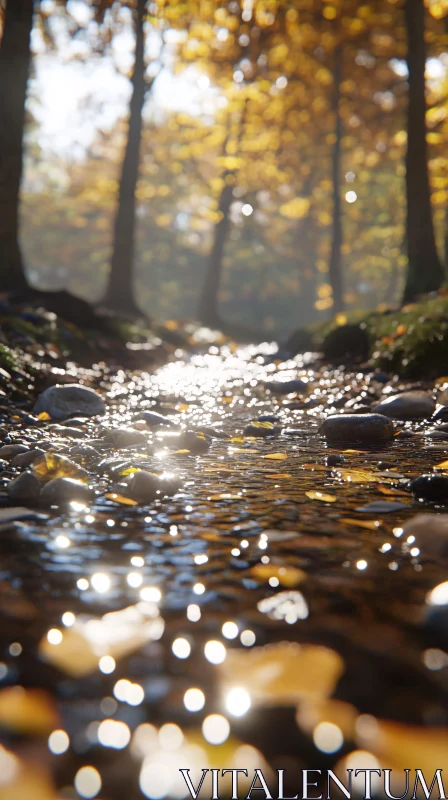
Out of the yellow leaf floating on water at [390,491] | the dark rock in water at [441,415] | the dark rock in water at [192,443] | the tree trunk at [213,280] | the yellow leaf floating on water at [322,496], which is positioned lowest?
the tree trunk at [213,280]

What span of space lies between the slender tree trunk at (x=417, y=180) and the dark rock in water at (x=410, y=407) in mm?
5996

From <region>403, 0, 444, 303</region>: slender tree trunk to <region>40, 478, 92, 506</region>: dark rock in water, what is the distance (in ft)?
28.2

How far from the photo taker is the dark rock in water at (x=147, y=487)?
2.20 metres

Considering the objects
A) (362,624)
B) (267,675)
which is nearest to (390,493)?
(362,624)

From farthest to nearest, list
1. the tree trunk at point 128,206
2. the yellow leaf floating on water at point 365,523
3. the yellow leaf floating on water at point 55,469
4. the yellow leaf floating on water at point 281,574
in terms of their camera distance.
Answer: the tree trunk at point 128,206 → the yellow leaf floating on water at point 55,469 → the yellow leaf floating on water at point 365,523 → the yellow leaf floating on water at point 281,574

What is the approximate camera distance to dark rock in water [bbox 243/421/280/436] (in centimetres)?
370

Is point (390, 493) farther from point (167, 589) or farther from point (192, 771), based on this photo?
point (192, 771)

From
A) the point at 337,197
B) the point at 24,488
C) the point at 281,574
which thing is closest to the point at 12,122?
the point at 24,488

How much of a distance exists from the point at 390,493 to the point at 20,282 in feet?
22.1

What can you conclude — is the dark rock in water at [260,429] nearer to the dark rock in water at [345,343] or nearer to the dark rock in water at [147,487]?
the dark rock in water at [147,487]

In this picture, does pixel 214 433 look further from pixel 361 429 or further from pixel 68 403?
pixel 68 403

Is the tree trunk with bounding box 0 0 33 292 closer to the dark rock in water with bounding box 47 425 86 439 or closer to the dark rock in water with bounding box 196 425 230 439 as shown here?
the dark rock in water with bounding box 47 425 86 439

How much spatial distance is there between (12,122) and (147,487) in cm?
712

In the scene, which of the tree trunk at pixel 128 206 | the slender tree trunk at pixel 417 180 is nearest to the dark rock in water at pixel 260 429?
the slender tree trunk at pixel 417 180
